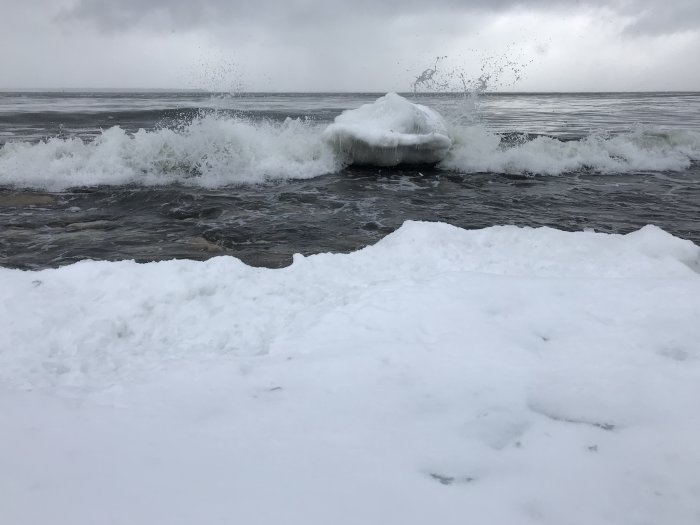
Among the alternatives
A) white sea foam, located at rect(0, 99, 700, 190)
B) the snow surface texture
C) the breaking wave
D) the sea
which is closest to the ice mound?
white sea foam, located at rect(0, 99, 700, 190)

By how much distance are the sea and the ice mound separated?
0.32 m

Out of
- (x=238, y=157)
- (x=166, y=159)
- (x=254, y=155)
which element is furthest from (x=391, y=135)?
(x=166, y=159)

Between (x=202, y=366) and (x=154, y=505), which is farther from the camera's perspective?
(x=202, y=366)

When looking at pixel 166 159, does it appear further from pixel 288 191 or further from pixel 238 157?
pixel 288 191

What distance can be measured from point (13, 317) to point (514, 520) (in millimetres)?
3247

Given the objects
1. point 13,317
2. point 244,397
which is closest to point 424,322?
point 244,397

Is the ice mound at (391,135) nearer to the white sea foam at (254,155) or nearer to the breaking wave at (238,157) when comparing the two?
the white sea foam at (254,155)

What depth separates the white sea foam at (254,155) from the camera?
10.3 m

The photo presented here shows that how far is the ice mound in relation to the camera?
1188 cm

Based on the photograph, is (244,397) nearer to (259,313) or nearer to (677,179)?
(259,313)

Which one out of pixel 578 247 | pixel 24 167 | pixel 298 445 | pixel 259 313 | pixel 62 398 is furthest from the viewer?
pixel 24 167

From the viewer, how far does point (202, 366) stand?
110 inches

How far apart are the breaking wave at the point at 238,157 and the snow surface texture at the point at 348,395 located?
7.35 meters

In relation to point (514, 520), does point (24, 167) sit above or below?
above
